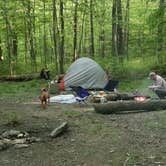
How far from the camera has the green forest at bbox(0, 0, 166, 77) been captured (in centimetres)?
2181

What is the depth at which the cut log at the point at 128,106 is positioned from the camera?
1096cm

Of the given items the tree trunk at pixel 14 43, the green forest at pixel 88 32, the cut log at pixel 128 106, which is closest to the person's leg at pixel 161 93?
the cut log at pixel 128 106

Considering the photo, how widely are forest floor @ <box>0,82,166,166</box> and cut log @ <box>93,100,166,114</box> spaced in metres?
0.21

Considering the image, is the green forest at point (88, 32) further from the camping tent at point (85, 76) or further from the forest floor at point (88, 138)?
the forest floor at point (88, 138)

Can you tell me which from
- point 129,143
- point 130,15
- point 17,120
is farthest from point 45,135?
point 130,15

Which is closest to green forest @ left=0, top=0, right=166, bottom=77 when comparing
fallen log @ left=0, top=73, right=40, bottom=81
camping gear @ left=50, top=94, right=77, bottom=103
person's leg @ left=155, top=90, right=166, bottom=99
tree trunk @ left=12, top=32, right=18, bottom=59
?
tree trunk @ left=12, top=32, right=18, bottom=59

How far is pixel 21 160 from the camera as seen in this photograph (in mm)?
7004

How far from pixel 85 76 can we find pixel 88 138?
32.2 feet

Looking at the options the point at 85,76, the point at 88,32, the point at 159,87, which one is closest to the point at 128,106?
the point at 159,87

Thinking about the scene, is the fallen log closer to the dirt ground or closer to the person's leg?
the dirt ground

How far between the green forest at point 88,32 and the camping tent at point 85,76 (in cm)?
293

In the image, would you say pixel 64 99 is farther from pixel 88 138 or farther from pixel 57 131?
pixel 88 138

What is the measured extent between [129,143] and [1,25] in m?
22.8

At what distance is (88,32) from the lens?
112 ft
